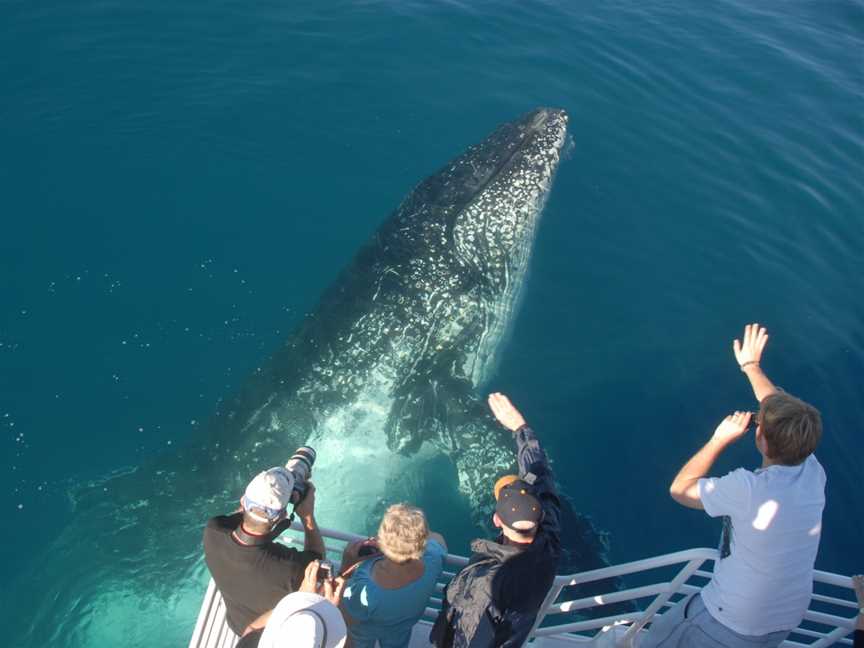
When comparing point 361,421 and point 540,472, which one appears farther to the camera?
point 361,421

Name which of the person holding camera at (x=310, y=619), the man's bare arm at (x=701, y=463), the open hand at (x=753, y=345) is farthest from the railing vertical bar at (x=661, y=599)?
the person holding camera at (x=310, y=619)

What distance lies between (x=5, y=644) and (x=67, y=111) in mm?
11905

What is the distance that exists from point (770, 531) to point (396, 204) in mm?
11196

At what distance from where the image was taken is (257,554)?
5148 millimetres

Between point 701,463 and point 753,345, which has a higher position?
point 753,345

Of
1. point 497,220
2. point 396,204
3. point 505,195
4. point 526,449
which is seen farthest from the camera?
point 396,204

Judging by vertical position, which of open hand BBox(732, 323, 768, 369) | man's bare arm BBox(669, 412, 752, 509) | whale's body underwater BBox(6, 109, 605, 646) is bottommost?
whale's body underwater BBox(6, 109, 605, 646)

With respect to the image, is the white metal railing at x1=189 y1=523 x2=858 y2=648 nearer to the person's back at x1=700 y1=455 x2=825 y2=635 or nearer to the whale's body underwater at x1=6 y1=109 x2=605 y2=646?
the person's back at x1=700 y1=455 x2=825 y2=635

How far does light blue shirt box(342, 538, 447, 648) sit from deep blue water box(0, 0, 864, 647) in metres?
4.14

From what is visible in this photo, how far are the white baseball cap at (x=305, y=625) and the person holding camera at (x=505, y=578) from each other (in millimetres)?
899

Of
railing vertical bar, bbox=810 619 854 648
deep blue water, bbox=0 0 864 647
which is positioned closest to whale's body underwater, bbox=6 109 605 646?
deep blue water, bbox=0 0 864 647

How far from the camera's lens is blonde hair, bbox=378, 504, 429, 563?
479 centimetres

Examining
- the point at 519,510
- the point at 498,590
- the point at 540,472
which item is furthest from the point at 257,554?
the point at 540,472

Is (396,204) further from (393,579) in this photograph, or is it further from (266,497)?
(393,579)
